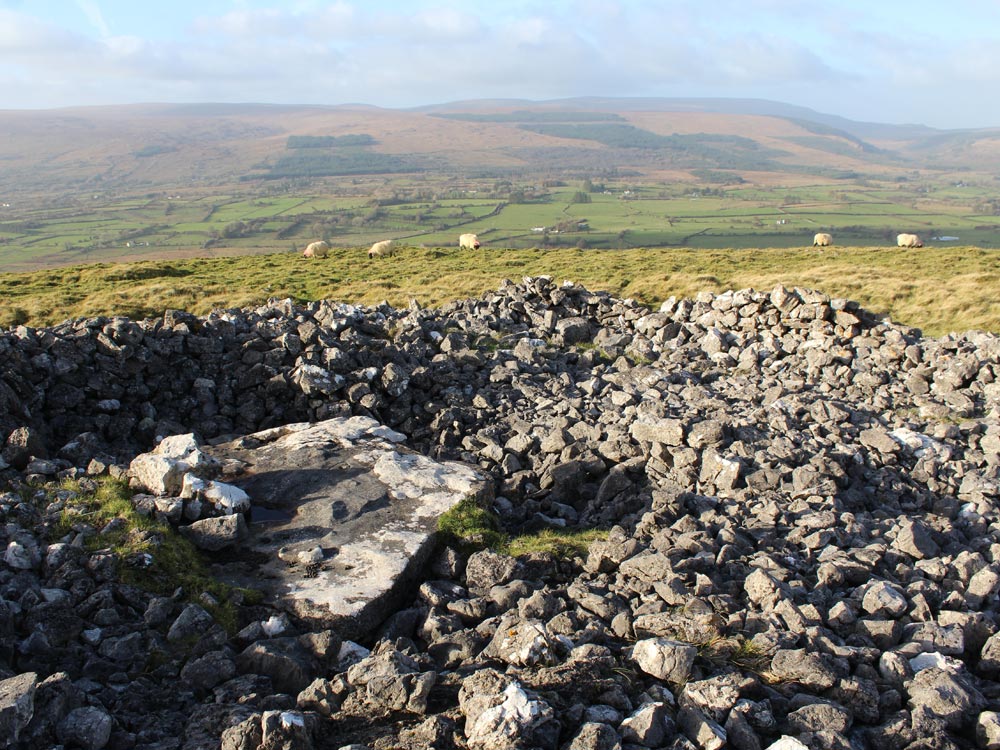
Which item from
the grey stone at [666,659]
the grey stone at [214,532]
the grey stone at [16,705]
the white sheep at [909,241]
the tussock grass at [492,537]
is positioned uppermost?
the white sheep at [909,241]

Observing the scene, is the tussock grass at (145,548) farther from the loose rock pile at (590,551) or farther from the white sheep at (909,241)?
the white sheep at (909,241)

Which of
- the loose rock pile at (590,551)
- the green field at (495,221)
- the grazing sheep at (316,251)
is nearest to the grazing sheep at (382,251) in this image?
the grazing sheep at (316,251)

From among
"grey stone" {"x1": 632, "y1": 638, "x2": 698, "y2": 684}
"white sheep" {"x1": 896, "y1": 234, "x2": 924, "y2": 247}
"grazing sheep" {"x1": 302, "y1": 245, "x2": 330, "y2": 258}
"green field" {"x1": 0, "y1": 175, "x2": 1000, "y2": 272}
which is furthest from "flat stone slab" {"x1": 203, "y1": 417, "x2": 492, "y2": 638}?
"green field" {"x1": 0, "y1": 175, "x2": 1000, "y2": 272}

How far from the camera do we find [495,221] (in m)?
82.9

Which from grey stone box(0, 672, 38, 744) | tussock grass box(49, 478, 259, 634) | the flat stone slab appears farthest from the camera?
the flat stone slab

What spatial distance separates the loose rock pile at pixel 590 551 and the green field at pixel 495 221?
1692 inches

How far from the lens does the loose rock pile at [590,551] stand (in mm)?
5059

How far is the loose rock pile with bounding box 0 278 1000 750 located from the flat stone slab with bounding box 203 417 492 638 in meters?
0.34

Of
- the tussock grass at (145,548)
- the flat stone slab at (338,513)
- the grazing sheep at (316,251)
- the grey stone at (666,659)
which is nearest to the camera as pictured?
the grey stone at (666,659)

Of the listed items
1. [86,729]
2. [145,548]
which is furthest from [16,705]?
[145,548]

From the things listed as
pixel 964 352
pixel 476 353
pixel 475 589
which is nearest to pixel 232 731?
pixel 475 589

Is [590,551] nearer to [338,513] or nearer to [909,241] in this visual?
[338,513]

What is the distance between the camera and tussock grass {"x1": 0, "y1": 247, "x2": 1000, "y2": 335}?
22.0 metres

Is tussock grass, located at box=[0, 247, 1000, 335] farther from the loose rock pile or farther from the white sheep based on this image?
the loose rock pile
